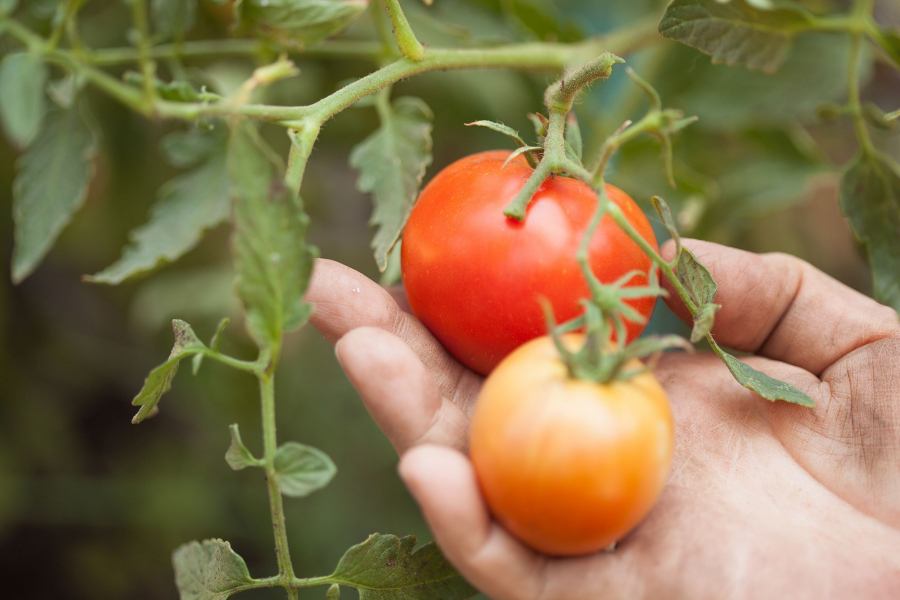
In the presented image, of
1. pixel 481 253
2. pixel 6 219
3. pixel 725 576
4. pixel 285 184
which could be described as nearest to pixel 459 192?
pixel 481 253

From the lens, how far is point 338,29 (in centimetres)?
89

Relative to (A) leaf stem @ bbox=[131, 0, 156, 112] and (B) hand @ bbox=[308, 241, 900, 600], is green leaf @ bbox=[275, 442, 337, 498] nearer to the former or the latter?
(B) hand @ bbox=[308, 241, 900, 600]

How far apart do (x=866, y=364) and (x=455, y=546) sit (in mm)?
614

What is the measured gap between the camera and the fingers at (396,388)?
72 centimetres

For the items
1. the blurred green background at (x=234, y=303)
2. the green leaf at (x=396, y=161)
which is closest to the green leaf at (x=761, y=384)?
the green leaf at (x=396, y=161)

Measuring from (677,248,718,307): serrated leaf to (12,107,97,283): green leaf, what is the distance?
794 millimetres

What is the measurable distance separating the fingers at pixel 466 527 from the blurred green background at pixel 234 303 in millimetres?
769

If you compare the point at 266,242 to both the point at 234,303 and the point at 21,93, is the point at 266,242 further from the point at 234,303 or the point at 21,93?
the point at 234,303

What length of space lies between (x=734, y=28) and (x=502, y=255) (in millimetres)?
457

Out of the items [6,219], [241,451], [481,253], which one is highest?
[481,253]

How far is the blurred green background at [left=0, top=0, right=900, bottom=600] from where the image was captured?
1335mm

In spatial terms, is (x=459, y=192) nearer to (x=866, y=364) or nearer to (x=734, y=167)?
(x=866, y=364)

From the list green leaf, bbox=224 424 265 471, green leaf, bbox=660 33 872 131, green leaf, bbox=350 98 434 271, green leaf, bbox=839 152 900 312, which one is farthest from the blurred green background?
green leaf, bbox=224 424 265 471

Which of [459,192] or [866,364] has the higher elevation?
[459,192]
